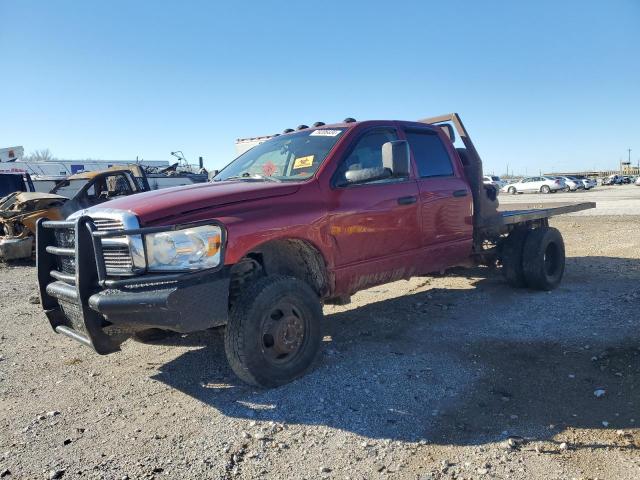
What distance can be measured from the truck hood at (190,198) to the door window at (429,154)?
1.67 metres

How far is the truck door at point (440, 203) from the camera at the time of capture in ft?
16.1

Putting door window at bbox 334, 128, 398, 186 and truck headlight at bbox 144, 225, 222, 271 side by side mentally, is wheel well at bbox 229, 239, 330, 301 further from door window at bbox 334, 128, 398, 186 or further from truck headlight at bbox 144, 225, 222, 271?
door window at bbox 334, 128, 398, 186

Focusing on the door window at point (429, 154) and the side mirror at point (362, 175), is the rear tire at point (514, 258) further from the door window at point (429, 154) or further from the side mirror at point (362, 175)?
the side mirror at point (362, 175)

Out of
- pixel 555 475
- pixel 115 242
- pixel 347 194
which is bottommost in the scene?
pixel 555 475

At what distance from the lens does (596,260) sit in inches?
320

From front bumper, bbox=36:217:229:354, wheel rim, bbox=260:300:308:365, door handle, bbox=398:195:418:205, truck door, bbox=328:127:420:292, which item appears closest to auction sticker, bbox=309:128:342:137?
truck door, bbox=328:127:420:292

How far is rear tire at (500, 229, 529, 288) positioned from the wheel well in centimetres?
319

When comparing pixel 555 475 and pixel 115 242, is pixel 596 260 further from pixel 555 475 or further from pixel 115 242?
pixel 115 242

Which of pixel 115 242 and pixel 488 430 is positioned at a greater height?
pixel 115 242

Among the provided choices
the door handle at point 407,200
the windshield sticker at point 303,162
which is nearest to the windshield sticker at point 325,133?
the windshield sticker at point 303,162

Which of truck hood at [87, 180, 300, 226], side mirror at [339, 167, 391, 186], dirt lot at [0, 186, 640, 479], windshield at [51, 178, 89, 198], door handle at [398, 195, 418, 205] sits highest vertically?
windshield at [51, 178, 89, 198]

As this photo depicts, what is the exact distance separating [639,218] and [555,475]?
13958 millimetres

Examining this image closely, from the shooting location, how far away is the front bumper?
3072mm

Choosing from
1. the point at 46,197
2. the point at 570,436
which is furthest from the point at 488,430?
the point at 46,197
